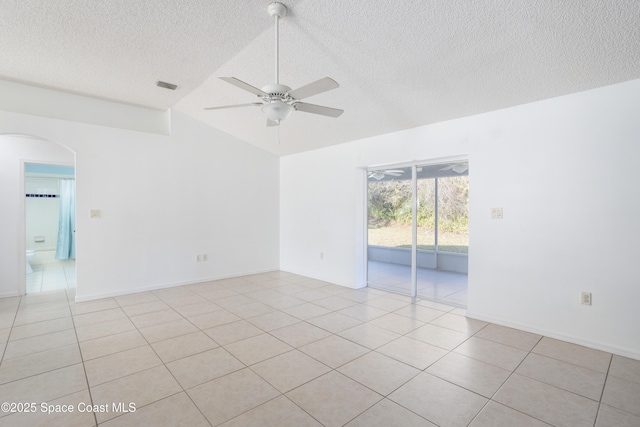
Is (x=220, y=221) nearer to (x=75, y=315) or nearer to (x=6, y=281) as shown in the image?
(x=75, y=315)

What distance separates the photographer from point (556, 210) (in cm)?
295

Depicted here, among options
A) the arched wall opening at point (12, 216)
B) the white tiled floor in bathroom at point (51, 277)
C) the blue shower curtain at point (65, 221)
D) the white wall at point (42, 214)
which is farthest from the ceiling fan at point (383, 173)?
the white wall at point (42, 214)

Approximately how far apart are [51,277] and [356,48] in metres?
6.69

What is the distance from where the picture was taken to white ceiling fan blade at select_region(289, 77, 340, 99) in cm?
192

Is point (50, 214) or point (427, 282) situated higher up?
point (50, 214)

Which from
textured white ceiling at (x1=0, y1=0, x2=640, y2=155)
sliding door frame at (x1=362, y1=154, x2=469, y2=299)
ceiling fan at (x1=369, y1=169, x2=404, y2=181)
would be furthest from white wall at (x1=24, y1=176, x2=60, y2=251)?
ceiling fan at (x1=369, y1=169, x2=404, y2=181)

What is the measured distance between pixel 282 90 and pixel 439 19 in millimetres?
1342

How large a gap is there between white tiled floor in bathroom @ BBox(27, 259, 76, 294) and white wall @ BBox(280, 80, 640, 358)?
606 cm

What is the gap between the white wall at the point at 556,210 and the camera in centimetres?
261

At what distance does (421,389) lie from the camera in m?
2.13

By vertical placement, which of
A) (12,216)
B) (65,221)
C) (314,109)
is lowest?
(65,221)

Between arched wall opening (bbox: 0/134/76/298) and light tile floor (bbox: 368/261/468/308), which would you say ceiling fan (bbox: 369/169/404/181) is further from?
arched wall opening (bbox: 0/134/76/298)

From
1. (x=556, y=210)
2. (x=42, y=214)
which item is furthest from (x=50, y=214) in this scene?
(x=556, y=210)

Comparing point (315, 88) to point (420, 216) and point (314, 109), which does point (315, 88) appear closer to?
point (314, 109)
